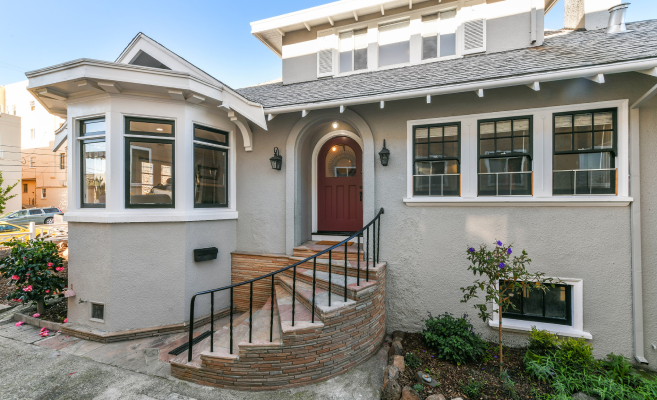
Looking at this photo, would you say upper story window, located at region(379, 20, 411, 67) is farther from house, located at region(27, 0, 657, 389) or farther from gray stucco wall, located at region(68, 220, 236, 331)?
gray stucco wall, located at region(68, 220, 236, 331)

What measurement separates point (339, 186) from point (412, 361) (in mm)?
3443

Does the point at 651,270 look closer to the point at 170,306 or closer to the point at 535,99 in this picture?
the point at 535,99

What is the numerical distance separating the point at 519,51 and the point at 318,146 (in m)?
4.00

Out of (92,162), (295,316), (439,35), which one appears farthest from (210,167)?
(439,35)

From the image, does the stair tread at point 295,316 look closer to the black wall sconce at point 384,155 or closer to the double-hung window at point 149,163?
the double-hung window at point 149,163

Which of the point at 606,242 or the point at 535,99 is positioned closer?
the point at 606,242

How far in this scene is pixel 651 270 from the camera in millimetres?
3494

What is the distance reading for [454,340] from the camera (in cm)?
353

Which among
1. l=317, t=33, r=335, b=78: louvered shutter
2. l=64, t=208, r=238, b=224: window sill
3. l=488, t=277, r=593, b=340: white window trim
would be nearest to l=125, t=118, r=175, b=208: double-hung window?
l=64, t=208, r=238, b=224: window sill

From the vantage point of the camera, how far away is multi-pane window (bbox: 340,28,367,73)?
5.82 m

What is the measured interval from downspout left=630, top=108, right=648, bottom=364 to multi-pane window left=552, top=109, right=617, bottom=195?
170 millimetres

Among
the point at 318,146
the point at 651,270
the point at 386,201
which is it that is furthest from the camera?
the point at 318,146

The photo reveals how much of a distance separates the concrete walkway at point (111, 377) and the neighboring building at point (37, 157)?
2728 cm

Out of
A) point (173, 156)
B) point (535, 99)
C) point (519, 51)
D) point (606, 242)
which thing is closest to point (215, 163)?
point (173, 156)
